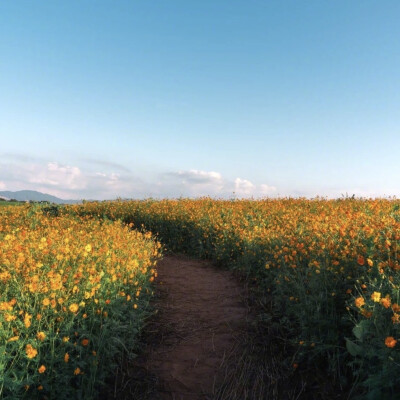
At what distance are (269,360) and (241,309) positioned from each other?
1.65 meters

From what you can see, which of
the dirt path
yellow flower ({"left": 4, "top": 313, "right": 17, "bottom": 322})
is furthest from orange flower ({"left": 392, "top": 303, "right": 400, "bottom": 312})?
yellow flower ({"left": 4, "top": 313, "right": 17, "bottom": 322})

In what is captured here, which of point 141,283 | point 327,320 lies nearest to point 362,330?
point 327,320

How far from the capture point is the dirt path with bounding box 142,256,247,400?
4266mm

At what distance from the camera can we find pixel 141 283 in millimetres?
5984

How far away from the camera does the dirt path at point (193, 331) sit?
4.27 metres

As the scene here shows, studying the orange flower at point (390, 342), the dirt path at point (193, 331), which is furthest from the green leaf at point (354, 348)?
the dirt path at point (193, 331)

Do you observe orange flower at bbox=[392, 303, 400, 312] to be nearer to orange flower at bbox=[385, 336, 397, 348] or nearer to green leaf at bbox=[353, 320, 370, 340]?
green leaf at bbox=[353, 320, 370, 340]

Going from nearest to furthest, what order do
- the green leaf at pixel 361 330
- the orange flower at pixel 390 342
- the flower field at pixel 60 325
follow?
the orange flower at pixel 390 342
the flower field at pixel 60 325
the green leaf at pixel 361 330

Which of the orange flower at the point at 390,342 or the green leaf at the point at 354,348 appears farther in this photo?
the green leaf at the point at 354,348

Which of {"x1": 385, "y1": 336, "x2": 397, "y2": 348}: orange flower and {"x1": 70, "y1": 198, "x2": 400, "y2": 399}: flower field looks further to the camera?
{"x1": 70, "y1": 198, "x2": 400, "y2": 399}: flower field

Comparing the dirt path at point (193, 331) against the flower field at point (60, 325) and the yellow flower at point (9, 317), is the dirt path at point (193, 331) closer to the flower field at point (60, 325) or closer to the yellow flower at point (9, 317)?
the flower field at point (60, 325)

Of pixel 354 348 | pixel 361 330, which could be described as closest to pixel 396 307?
pixel 361 330

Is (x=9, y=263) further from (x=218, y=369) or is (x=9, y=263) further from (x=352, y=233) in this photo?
(x=352, y=233)

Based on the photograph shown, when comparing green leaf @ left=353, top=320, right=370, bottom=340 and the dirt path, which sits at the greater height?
green leaf @ left=353, top=320, right=370, bottom=340
